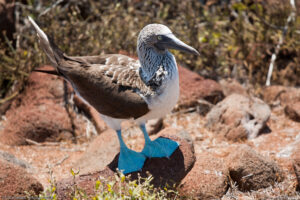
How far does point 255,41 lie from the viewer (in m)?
6.70

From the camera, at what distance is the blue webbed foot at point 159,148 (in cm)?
388

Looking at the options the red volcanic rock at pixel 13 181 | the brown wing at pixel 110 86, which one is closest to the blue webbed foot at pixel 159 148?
the brown wing at pixel 110 86

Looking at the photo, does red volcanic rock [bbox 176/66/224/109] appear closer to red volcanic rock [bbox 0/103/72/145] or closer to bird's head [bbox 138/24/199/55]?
red volcanic rock [bbox 0/103/72/145]

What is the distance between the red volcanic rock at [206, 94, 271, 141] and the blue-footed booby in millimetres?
1568

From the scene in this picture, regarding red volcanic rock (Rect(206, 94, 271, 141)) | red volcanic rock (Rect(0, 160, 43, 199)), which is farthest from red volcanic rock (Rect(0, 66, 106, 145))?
red volcanic rock (Rect(206, 94, 271, 141))

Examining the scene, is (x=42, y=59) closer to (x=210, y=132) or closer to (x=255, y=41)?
(x=210, y=132)

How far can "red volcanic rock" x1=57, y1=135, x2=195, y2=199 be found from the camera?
3.65m

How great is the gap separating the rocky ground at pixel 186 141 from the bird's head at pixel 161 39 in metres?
1.14

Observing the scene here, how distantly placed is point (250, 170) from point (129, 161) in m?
1.23

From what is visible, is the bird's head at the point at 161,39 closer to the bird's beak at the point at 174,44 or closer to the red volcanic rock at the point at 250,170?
the bird's beak at the point at 174,44

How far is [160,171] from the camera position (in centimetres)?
380

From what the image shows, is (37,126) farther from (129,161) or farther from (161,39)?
(161,39)

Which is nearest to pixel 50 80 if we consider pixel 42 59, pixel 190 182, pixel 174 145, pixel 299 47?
pixel 42 59

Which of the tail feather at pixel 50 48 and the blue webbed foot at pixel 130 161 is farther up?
the tail feather at pixel 50 48
